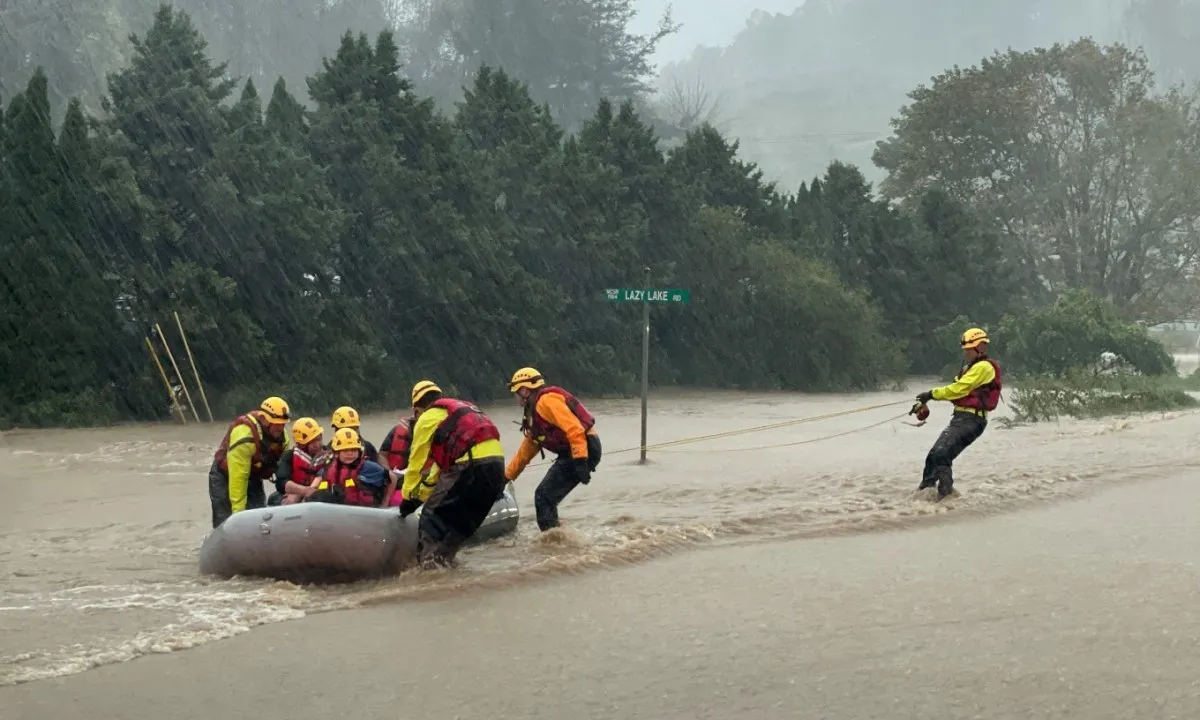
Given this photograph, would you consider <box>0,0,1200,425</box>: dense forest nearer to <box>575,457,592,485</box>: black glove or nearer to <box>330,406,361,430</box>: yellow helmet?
<box>330,406,361,430</box>: yellow helmet

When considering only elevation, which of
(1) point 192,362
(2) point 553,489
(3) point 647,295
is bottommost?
(2) point 553,489

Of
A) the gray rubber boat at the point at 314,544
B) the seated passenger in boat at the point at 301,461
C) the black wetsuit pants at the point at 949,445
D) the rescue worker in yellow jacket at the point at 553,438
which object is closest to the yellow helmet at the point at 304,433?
the seated passenger in boat at the point at 301,461

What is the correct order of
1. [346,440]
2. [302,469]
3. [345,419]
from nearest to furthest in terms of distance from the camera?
[346,440] < [302,469] < [345,419]

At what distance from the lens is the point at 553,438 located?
39.9 feet

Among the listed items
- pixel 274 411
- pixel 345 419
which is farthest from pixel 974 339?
pixel 274 411

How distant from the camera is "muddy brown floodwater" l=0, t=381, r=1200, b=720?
760cm

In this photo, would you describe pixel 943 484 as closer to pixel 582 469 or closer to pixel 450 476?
pixel 582 469

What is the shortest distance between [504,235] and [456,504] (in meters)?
26.8

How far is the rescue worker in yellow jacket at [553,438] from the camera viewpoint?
474 inches

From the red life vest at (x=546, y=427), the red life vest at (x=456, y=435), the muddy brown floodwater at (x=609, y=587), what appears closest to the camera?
the muddy brown floodwater at (x=609, y=587)

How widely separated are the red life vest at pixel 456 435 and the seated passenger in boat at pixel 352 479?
1223mm

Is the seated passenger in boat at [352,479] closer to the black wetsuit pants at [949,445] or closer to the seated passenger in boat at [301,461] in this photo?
the seated passenger in boat at [301,461]

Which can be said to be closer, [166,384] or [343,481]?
[343,481]

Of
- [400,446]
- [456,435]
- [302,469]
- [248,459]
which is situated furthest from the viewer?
[400,446]
